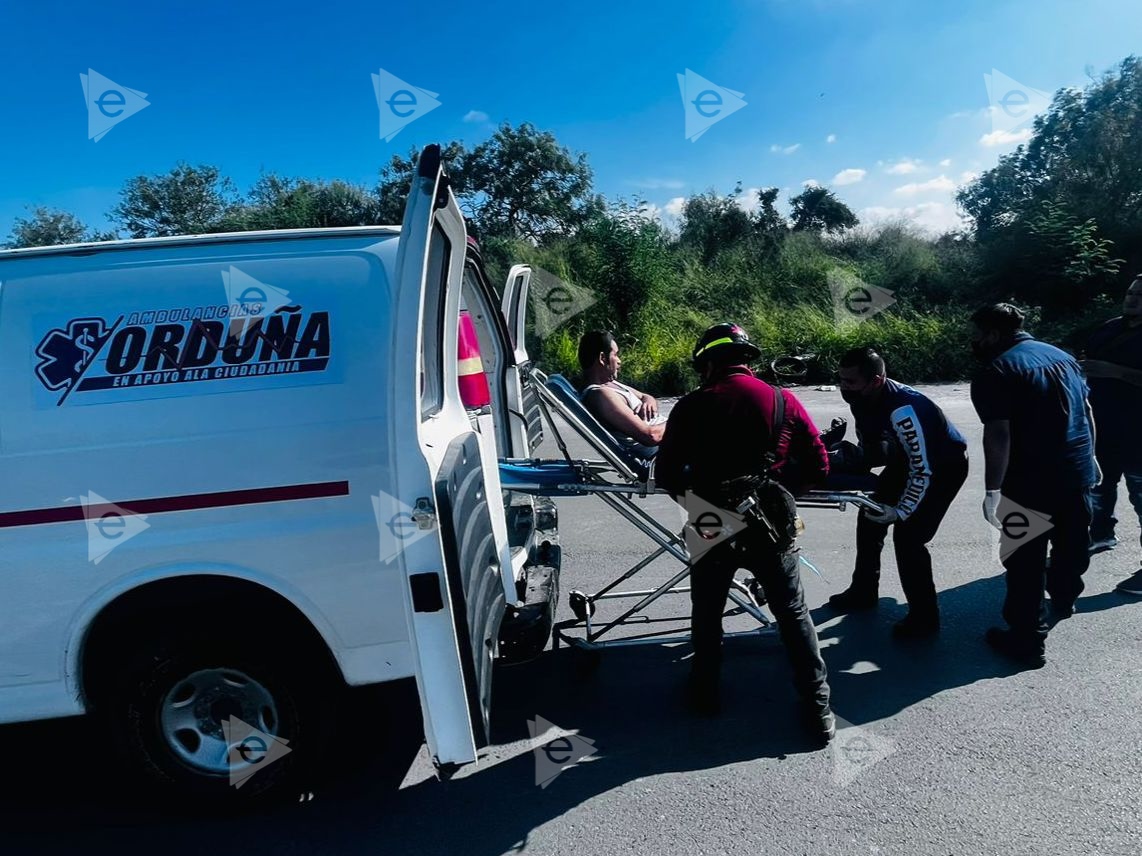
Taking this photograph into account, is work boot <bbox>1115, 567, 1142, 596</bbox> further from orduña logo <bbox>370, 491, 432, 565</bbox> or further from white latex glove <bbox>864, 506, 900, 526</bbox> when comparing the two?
orduña logo <bbox>370, 491, 432, 565</bbox>

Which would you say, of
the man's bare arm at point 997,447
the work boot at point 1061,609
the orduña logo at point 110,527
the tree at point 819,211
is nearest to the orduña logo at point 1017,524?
the man's bare arm at point 997,447

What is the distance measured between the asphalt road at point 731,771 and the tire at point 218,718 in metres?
0.16

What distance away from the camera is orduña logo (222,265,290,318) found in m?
2.70

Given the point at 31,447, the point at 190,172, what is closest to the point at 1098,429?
the point at 31,447

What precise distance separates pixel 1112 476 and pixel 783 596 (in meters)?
3.33

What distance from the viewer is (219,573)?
103 inches

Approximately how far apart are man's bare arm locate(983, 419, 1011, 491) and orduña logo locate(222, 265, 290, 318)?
11.2 ft

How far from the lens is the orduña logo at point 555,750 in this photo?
124 inches

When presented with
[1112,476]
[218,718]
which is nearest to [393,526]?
[218,718]

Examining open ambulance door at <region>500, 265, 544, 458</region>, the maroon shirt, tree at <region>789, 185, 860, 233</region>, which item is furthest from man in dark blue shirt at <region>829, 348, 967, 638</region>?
tree at <region>789, 185, 860, 233</region>

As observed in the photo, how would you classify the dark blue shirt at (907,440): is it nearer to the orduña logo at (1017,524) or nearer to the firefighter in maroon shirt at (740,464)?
the orduña logo at (1017,524)

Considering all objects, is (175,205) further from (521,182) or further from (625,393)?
(625,393)

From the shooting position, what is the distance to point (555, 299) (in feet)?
62.7

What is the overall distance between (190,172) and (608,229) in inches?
901
